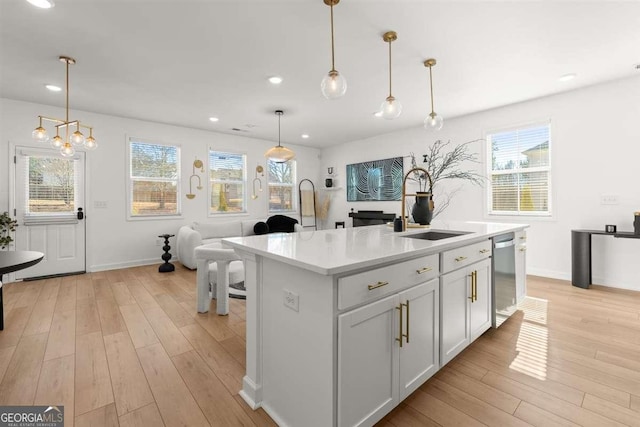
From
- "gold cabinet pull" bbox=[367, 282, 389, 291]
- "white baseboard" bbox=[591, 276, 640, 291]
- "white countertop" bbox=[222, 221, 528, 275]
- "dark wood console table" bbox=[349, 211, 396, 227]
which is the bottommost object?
"white baseboard" bbox=[591, 276, 640, 291]

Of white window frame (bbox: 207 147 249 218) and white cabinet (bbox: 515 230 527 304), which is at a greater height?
white window frame (bbox: 207 147 249 218)

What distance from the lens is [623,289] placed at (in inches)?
140

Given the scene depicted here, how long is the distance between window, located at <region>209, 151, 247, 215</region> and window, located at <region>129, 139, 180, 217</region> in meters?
0.69

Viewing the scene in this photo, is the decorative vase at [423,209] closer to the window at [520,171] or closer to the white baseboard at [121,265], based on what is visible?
the window at [520,171]

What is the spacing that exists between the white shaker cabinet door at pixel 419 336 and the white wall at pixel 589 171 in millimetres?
3568

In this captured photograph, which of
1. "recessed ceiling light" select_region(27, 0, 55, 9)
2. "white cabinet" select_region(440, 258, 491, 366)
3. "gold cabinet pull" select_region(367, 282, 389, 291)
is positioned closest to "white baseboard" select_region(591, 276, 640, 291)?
"white cabinet" select_region(440, 258, 491, 366)

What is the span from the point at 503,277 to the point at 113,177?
18.8ft

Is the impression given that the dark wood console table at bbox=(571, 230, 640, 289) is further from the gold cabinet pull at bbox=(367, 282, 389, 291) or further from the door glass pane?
the door glass pane

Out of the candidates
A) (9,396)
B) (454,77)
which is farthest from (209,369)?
(454,77)

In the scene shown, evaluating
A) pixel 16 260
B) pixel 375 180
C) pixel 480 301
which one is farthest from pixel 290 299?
pixel 375 180

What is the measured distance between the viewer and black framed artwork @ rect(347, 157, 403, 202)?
6.12m

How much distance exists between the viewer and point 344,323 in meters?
1.19

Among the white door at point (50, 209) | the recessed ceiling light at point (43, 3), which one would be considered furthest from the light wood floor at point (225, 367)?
the recessed ceiling light at point (43, 3)

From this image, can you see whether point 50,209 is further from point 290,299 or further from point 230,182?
point 290,299
